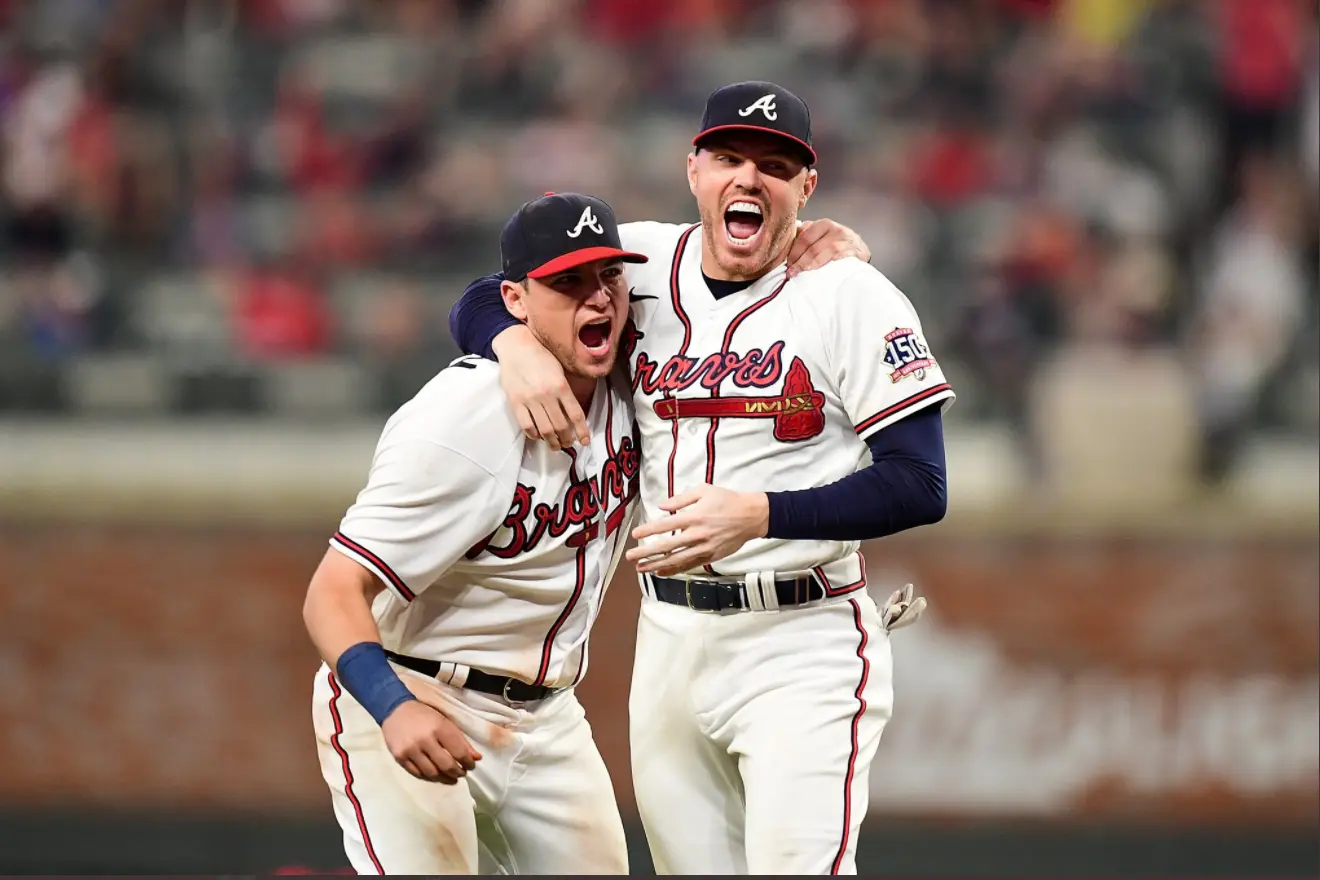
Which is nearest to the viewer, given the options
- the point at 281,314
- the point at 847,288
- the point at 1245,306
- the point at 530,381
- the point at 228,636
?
the point at 530,381

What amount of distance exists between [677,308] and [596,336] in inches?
8.7

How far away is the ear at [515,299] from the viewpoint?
3847mm

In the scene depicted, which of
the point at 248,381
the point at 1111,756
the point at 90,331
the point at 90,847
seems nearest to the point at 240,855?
the point at 90,847

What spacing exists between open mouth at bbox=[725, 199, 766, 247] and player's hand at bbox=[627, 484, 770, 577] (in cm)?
64

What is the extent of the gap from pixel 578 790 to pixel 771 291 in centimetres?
119

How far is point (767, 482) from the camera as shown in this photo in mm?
3730

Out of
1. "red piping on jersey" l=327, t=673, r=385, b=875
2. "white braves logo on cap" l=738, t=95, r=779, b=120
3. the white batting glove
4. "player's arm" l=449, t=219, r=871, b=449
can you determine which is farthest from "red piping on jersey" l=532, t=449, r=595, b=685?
"white braves logo on cap" l=738, t=95, r=779, b=120

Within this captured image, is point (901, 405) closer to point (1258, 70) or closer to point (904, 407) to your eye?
point (904, 407)

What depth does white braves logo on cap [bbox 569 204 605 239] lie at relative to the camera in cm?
369

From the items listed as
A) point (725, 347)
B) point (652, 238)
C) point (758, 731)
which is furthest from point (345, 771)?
point (652, 238)

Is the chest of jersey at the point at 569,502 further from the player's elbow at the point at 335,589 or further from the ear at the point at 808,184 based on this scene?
the ear at the point at 808,184

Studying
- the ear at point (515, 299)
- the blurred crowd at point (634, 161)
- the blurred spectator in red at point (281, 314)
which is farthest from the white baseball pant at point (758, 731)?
the blurred spectator in red at point (281, 314)

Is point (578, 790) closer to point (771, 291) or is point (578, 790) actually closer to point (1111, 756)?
point (771, 291)

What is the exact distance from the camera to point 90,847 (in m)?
7.21
